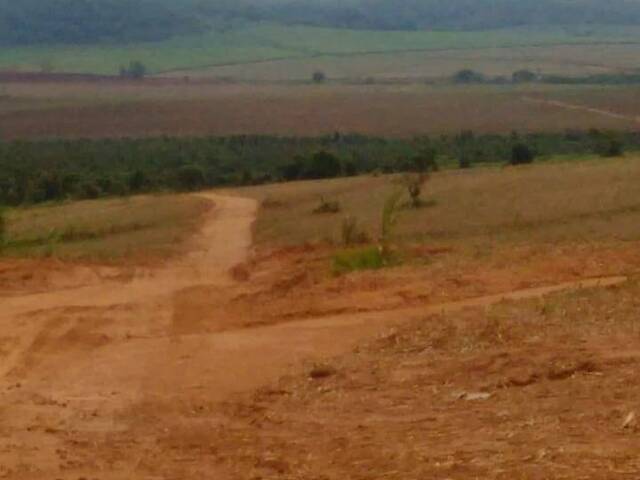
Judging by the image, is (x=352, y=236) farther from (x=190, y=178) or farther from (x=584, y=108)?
(x=584, y=108)

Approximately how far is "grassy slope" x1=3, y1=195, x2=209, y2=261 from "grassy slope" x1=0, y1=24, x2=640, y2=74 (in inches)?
3654

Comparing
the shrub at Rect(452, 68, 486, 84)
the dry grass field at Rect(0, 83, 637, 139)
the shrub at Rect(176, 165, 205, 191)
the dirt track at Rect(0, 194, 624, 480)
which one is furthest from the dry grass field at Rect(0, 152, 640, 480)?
the shrub at Rect(452, 68, 486, 84)

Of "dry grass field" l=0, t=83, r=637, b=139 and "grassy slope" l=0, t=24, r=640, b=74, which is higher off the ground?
"grassy slope" l=0, t=24, r=640, b=74

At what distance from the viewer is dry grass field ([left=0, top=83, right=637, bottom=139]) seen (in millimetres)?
82312

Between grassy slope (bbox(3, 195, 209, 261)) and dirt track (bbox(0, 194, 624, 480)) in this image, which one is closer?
dirt track (bbox(0, 194, 624, 480))

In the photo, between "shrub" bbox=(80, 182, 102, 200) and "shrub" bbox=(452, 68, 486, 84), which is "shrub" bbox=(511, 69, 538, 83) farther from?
"shrub" bbox=(80, 182, 102, 200)

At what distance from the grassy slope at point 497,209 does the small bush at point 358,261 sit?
7.07 feet

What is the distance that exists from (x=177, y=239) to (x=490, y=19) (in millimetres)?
162857

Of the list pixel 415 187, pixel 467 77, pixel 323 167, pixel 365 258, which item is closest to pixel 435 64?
pixel 467 77

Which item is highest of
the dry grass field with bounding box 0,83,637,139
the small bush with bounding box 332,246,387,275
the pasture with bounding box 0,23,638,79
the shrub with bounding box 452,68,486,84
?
the small bush with bounding box 332,246,387,275

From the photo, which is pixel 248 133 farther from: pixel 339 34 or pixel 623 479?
pixel 339 34

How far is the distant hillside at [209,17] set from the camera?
488 feet

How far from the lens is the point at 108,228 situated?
104ft

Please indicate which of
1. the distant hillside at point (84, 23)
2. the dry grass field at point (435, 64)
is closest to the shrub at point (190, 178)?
the dry grass field at point (435, 64)
